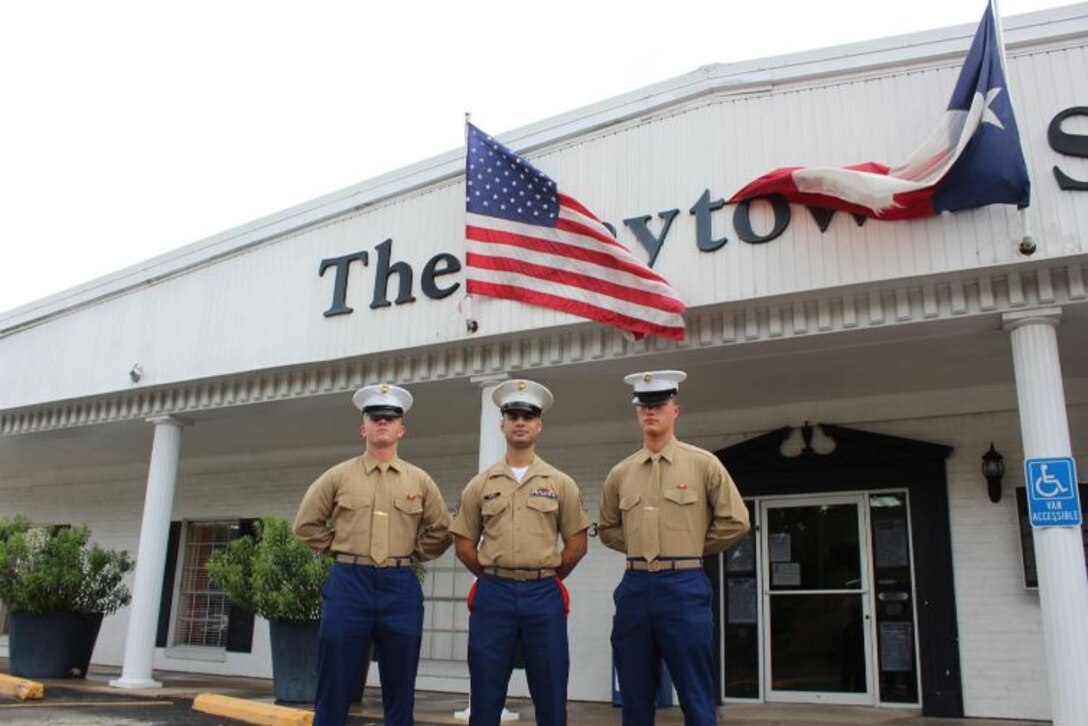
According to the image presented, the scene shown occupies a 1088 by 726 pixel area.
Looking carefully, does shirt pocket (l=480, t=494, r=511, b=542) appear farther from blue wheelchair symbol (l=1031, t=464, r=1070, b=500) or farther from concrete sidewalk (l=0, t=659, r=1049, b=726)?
blue wheelchair symbol (l=1031, t=464, r=1070, b=500)

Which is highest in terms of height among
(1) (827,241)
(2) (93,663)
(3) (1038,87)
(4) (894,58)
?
(4) (894,58)

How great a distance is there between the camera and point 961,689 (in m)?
7.82

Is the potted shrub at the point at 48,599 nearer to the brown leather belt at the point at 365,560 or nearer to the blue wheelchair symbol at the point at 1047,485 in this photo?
the brown leather belt at the point at 365,560

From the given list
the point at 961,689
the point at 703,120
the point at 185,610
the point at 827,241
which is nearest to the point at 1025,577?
the point at 961,689

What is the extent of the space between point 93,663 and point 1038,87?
12.9m

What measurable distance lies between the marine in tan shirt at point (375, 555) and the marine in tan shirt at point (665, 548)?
946 mm

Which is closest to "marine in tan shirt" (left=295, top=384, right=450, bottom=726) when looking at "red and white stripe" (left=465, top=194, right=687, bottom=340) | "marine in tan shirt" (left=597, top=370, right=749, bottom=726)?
"marine in tan shirt" (left=597, top=370, right=749, bottom=726)

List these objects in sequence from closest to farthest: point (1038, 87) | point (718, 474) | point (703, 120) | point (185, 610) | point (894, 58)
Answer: point (718, 474), point (1038, 87), point (894, 58), point (703, 120), point (185, 610)

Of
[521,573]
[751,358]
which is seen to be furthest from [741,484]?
[521,573]

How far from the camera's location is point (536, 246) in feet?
24.3

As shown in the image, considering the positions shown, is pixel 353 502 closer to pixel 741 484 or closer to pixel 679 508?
pixel 679 508

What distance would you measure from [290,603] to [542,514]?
167 inches

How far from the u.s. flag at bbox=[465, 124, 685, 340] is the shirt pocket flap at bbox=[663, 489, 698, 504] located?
9.47ft

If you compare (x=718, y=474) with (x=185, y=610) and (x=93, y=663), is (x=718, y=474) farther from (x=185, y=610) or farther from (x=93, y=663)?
(x=93, y=663)
